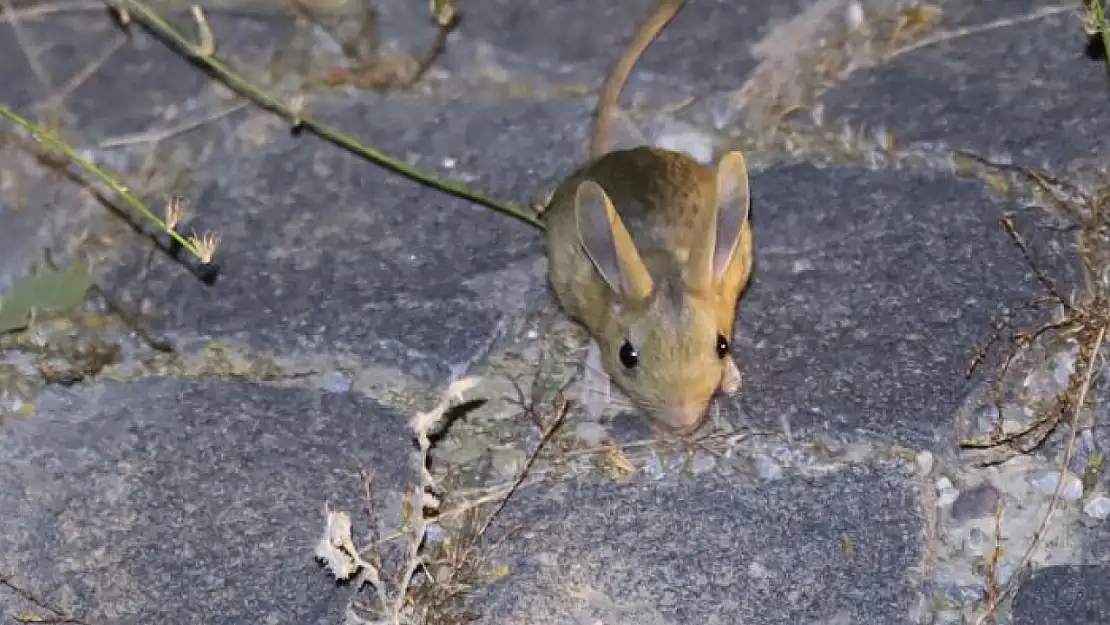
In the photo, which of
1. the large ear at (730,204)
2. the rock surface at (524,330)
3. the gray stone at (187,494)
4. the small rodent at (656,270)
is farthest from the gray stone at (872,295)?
the gray stone at (187,494)

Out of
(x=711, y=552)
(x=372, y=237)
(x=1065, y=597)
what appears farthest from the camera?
(x=372, y=237)

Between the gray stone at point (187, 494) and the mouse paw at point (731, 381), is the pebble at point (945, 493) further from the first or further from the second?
the gray stone at point (187, 494)

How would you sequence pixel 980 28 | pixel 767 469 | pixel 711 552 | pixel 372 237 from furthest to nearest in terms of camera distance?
pixel 980 28, pixel 372 237, pixel 767 469, pixel 711 552

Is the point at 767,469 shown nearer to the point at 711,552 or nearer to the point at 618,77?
the point at 711,552

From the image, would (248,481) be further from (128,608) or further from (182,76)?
(182,76)

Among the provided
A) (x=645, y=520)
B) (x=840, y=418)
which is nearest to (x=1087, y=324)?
(x=840, y=418)

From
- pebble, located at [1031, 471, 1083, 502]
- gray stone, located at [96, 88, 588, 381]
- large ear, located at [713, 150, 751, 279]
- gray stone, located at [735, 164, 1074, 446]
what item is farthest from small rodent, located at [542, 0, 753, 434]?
pebble, located at [1031, 471, 1083, 502]

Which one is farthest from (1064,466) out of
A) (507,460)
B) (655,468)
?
(507,460)
